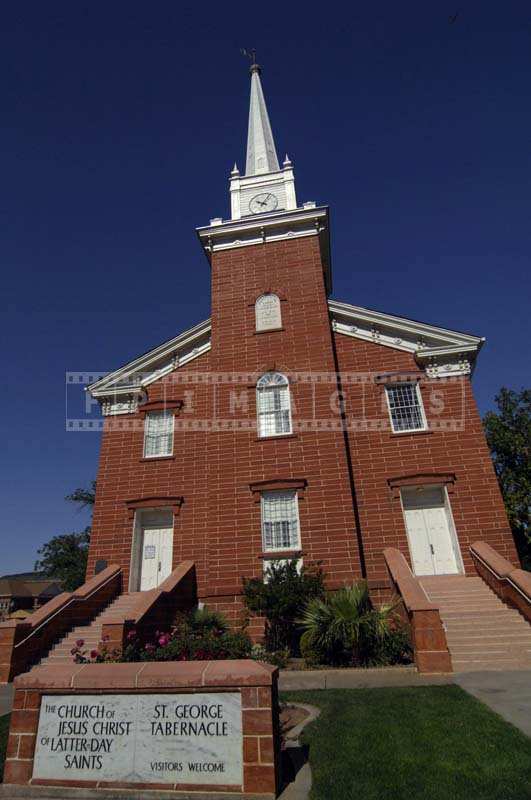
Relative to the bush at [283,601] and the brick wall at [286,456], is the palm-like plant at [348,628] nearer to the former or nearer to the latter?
the bush at [283,601]

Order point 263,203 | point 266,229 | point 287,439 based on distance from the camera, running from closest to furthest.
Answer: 1. point 287,439
2. point 266,229
3. point 263,203

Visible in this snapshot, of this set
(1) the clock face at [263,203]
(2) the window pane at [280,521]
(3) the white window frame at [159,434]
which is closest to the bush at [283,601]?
(2) the window pane at [280,521]

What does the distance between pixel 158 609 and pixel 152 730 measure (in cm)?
899

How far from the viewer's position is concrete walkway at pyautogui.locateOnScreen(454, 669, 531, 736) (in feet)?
21.4

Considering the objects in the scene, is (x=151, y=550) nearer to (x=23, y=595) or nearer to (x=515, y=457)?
(x=515, y=457)

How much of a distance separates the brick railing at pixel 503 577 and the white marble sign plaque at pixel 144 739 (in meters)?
9.46

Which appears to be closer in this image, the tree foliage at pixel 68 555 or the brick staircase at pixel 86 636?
the brick staircase at pixel 86 636

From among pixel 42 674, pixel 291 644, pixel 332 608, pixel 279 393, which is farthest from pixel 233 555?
pixel 42 674

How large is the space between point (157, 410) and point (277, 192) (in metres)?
11.6

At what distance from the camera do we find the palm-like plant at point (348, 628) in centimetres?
1085

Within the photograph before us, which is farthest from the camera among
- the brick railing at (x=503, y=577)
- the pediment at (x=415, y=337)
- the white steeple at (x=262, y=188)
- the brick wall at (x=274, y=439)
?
the white steeple at (x=262, y=188)

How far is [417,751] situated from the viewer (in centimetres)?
544

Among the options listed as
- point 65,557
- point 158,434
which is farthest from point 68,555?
point 158,434

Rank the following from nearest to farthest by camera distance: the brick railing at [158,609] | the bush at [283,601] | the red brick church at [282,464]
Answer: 1. the brick railing at [158,609]
2. the bush at [283,601]
3. the red brick church at [282,464]
